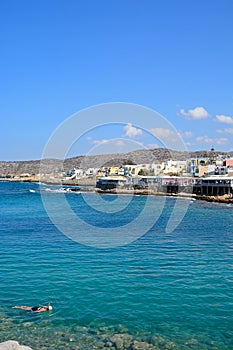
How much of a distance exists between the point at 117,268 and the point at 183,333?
577cm

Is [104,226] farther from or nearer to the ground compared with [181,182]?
nearer to the ground

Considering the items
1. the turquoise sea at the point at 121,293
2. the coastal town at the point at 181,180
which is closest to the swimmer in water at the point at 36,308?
the turquoise sea at the point at 121,293

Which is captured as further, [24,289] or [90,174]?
[90,174]

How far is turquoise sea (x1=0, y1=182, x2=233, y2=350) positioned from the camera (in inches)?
356

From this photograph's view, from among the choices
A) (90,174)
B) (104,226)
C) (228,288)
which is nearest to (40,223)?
(104,226)

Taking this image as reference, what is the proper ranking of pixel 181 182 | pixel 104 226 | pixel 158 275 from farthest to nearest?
pixel 181 182 < pixel 104 226 < pixel 158 275

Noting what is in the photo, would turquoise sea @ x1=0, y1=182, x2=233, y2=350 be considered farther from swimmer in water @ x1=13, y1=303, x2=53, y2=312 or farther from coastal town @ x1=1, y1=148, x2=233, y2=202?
coastal town @ x1=1, y1=148, x2=233, y2=202

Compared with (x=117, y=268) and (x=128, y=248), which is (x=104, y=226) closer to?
(x=128, y=248)

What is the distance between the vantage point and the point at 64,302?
11.2 metres

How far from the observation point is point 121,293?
11938 millimetres

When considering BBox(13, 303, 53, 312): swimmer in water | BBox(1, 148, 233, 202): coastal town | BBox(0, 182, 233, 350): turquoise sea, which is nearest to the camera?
BBox(0, 182, 233, 350): turquoise sea

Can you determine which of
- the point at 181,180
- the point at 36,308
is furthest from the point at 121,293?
the point at 181,180

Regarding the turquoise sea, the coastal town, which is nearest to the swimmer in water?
the turquoise sea

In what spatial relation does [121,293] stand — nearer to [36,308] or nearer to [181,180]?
[36,308]
